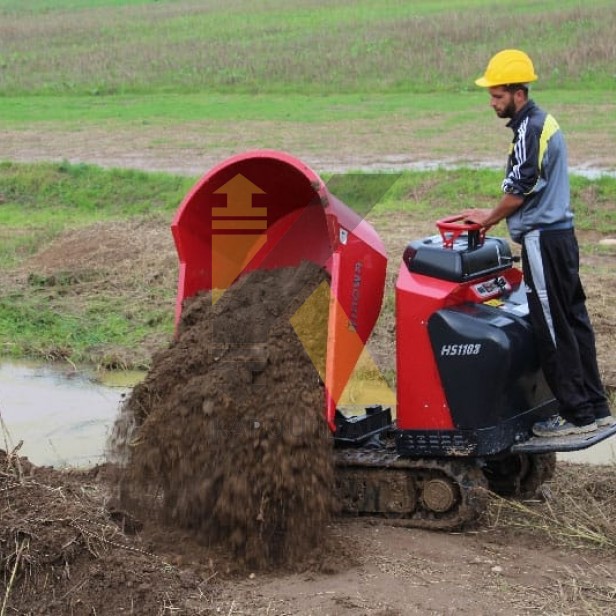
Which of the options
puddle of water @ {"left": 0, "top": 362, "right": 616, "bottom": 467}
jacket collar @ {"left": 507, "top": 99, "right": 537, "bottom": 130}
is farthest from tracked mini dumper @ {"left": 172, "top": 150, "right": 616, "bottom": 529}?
puddle of water @ {"left": 0, "top": 362, "right": 616, "bottom": 467}

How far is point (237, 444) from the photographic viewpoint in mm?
5375

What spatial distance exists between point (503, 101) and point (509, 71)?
0.49ft

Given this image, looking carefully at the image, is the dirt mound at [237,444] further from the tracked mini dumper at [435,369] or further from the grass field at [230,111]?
the grass field at [230,111]

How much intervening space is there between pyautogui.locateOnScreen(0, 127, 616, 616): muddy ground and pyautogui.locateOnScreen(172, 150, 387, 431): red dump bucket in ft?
2.40

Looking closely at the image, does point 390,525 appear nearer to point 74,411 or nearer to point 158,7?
point 74,411

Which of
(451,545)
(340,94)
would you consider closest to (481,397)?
(451,545)

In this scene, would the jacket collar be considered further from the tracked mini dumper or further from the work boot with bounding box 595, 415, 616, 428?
the work boot with bounding box 595, 415, 616, 428

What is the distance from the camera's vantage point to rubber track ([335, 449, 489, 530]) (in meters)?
5.59

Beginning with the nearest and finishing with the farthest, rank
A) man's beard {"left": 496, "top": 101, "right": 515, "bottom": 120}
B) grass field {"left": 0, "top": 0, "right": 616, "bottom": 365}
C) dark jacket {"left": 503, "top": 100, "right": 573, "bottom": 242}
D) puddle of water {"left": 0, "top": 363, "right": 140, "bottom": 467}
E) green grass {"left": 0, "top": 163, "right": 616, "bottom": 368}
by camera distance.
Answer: dark jacket {"left": 503, "top": 100, "right": 573, "bottom": 242}, man's beard {"left": 496, "top": 101, "right": 515, "bottom": 120}, puddle of water {"left": 0, "top": 363, "right": 140, "bottom": 467}, green grass {"left": 0, "top": 163, "right": 616, "bottom": 368}, grass field {"left": 0, "top": 0, "right": 616, "bottom": 365}

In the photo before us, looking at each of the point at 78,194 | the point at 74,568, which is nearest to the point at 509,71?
the point at 74,568

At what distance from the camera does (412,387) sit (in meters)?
5.64

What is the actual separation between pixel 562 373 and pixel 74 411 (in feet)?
13.1

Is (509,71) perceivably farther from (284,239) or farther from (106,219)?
(106,219)

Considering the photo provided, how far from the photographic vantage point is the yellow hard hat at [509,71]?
5488 mm
